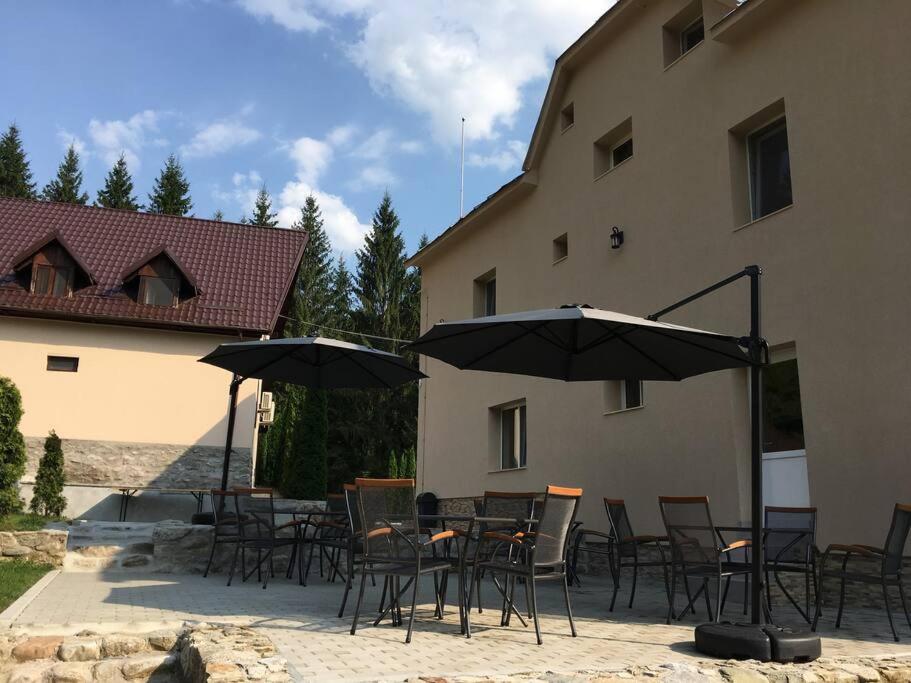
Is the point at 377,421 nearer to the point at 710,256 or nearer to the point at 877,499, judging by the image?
the point at 710,256

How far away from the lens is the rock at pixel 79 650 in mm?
4801

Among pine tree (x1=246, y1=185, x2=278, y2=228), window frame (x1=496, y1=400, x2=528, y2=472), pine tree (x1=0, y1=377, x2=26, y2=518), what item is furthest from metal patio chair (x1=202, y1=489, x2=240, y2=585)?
pine tree (x1=246, y1=185, x2=278, y2=228)

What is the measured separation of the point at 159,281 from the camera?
17688 millimetres

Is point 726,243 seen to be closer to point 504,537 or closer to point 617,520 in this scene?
point 617,520

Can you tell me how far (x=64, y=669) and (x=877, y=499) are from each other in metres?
6.61

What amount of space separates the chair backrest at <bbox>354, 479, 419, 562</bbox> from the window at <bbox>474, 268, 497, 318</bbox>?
940cm

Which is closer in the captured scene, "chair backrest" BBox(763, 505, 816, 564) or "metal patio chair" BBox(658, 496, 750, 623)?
"metal patio chair" BBox(658, 496, 750, 623)

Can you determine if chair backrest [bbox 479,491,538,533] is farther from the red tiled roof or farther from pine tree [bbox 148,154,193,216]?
pine tree [bbox 148,154,193,216]

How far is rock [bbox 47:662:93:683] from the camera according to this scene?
4648 mm

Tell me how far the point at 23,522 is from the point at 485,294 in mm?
8841

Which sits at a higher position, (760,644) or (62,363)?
(62,363)

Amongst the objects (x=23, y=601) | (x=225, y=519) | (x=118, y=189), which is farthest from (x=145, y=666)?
(x=118, y=189)

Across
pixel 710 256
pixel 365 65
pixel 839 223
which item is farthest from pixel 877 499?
pixel 365 65

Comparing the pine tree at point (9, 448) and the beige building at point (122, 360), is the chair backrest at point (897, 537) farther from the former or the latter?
the beige building at point (122, 360)
